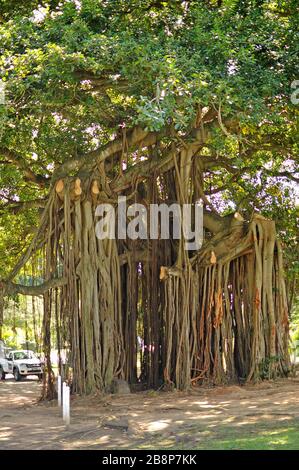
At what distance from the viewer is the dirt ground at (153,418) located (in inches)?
315

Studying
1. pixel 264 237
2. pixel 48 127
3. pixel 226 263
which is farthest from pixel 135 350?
pixel 48 127

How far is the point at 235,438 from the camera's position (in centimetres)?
771

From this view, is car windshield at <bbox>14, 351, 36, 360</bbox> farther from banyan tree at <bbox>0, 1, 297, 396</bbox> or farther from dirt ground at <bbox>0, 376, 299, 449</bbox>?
dirt ground at <bbox>0, 376, 299, 449</bbox>

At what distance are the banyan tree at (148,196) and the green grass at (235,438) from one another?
4.05 m

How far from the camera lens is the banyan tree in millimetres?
10469

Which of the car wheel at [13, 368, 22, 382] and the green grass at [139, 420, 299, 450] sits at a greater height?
the green grass at [139, 420, 299, 450]

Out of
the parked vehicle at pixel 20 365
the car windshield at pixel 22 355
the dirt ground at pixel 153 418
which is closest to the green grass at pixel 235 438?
the dirt ground at pixel 153 418

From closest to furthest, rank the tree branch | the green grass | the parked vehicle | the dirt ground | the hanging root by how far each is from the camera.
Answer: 1. the green grass
2. the dirt ground
3. the tree branch
4. the hanging root
5. the parked vehicle

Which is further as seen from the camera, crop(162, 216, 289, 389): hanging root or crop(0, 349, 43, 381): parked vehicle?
crop(0, 349, 43, 381): parked vehicle

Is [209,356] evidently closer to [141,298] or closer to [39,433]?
[141,298]

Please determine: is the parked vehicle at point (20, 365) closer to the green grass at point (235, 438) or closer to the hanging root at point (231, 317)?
the hanging root at point (231, 317)

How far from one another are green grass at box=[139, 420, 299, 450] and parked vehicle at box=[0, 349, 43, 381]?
1352cm

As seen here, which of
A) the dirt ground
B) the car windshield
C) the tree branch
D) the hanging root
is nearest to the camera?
the dirt ground

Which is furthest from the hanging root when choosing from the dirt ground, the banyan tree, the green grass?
the green grass
